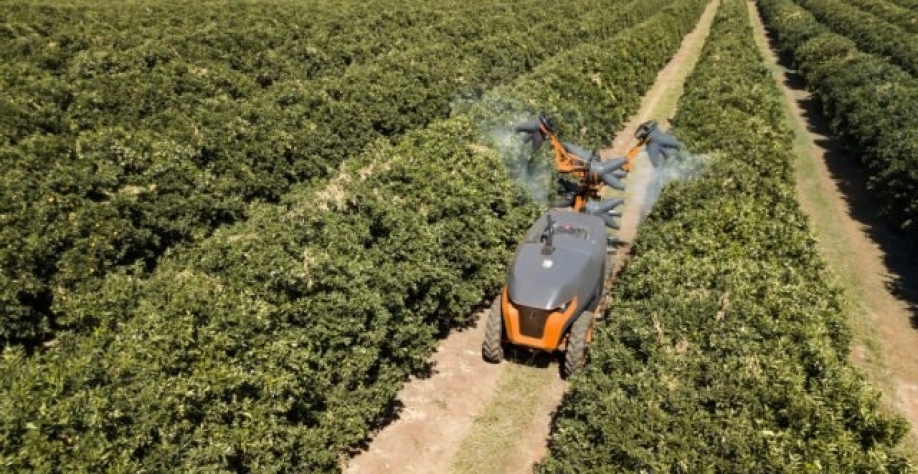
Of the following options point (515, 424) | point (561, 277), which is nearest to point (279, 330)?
point (515, 424)

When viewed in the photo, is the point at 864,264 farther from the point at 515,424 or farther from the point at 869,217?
the point at 515,424

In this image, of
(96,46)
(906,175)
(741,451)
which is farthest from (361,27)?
(741,451)

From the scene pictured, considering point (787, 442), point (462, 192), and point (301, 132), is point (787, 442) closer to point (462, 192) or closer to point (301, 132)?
point (462, 192)

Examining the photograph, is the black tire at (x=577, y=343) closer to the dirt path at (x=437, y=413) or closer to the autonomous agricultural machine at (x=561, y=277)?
the autonomous agricultural machine at (x=561, y=277)

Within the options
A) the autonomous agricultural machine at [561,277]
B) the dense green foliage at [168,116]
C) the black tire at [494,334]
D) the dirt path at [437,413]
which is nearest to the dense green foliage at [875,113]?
the autonomous agricultural machine at [561,277]

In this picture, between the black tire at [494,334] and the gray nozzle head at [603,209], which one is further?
the gray nozzle head at [603,209]

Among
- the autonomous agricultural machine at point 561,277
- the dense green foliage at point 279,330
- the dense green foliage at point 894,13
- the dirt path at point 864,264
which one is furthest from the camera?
the dense green foliage at point 894,13
